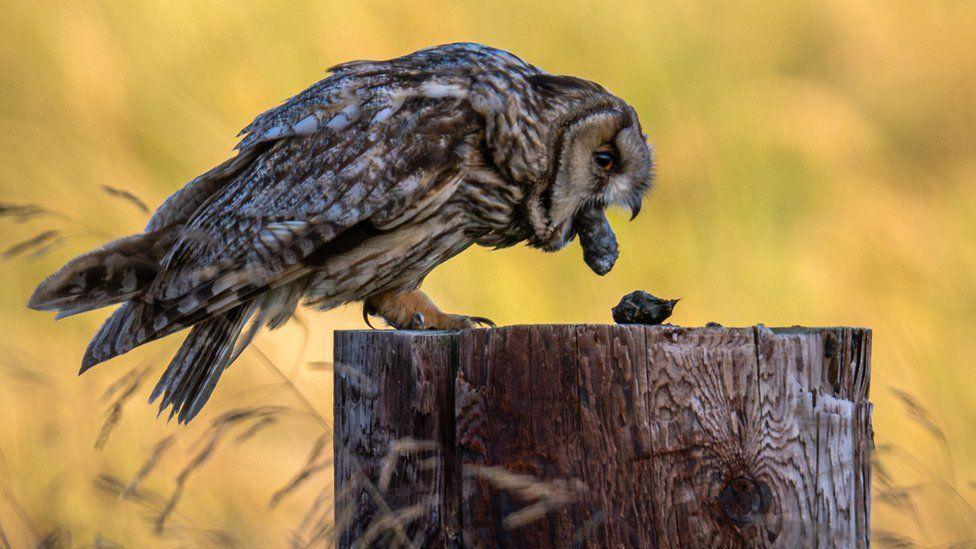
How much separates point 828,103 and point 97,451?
387 cm

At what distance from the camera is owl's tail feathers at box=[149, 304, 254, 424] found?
9.85 feet

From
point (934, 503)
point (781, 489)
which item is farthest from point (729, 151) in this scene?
point (781, 489)

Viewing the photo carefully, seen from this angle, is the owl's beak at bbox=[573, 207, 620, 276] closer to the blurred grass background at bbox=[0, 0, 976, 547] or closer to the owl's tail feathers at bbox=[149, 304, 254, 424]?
the owl's tail feathers at bbox=[149, 304, 254, 424]

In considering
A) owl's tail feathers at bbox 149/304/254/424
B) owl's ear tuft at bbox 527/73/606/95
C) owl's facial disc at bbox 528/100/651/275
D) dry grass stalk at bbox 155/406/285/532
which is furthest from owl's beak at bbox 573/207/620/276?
dry grass stalk at bbox 155/406/285/532

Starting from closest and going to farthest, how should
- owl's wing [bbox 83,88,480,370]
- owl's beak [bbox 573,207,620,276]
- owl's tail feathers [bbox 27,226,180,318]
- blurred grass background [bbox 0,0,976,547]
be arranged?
1. owl's tail feathers [bbox 27,226,180,318]
2. owl's wing [bbox 83,88,480,370]
3. owl's beak [bbox 573,207,620,276]
4. blurred grass background [bbox 0,0,976,547]

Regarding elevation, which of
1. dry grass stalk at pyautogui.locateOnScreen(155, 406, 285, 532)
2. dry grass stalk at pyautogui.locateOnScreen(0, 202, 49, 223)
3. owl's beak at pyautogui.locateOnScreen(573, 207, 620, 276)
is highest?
owl's beak at pyautogui.locateOnScreen(573, 207, 620, 276)

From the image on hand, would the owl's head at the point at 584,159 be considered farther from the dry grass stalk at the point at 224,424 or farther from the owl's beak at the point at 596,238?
the dry grass stalk at the point at 224,424

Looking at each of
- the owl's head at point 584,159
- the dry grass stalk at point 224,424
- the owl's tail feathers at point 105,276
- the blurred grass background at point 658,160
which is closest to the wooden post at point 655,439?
the dry grass stalk at point 224,424

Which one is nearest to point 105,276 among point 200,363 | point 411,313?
point 200,363

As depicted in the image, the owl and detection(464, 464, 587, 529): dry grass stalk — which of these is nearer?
detection(464, 464, 587, 529): dry grass stalk

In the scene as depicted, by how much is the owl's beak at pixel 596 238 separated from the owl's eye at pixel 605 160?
14 cm

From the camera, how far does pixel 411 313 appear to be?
3441mm

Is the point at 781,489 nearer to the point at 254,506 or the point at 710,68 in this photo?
the point at 254,506

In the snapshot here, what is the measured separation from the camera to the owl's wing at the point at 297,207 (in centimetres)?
285
